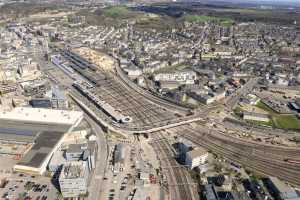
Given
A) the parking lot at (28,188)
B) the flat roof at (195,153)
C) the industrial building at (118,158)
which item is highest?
the flat roof at (195,153)

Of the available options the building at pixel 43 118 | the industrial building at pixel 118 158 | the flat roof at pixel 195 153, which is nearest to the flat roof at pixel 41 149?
the building at pixel 43 118

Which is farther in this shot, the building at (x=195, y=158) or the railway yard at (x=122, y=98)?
the railway yard at (x=122, y=98)

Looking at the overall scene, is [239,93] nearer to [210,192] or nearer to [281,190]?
[281,190]

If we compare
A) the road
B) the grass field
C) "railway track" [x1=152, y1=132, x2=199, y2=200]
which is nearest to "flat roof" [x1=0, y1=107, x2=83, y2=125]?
the road

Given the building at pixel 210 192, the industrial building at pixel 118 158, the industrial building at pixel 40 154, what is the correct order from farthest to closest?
the industrial building at pixel 118 158 < the industrial building at pixel 40 154 < the building at pixel 210 192

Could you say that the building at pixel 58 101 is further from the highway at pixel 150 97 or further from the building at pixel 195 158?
the building at pixel 195 158

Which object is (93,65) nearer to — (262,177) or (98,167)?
(98,167)

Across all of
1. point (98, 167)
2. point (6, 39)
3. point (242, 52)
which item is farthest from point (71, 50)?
point (98, 167)
